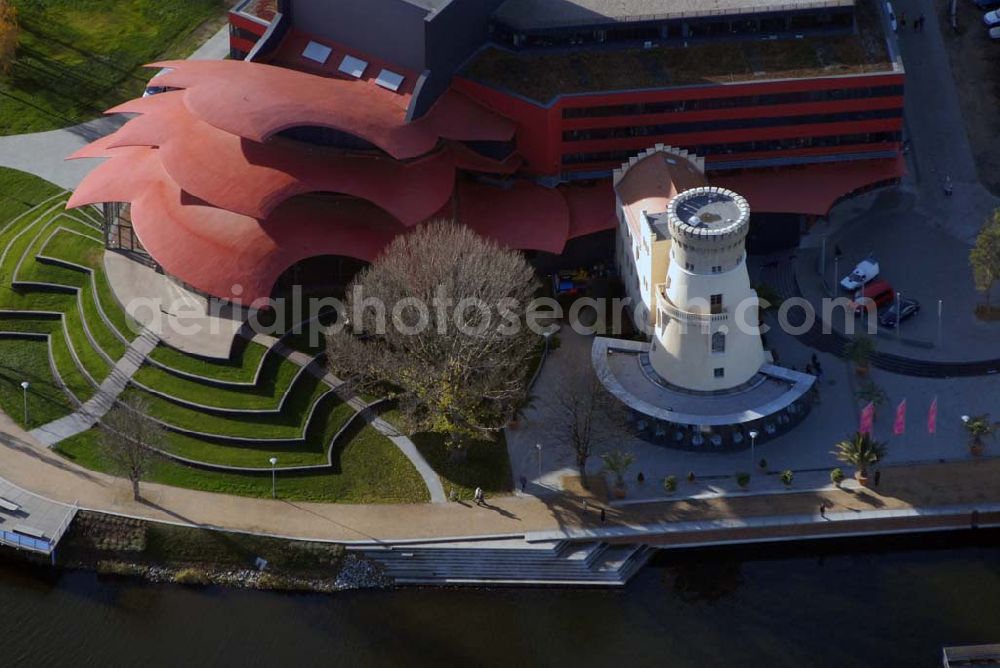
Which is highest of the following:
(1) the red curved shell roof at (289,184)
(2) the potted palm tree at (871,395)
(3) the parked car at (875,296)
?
(1) the red curved shell roof at (289,184)

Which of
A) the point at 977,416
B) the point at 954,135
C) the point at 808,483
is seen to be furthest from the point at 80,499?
the point at 954,135

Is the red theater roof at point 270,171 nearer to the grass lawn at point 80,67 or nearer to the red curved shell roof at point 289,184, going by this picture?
the red curved shell roof at point 289,184

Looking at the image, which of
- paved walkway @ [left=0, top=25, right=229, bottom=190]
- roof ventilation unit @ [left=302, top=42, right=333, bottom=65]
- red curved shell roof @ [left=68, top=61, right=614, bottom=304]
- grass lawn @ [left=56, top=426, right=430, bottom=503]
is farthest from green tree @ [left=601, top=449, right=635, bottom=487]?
paved walkway @ [left=0, top=25, right=229, bottom=190]

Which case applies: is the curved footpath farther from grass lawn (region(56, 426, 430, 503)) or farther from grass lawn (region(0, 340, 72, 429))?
grass lawn (region(0, 340, 72, 429))

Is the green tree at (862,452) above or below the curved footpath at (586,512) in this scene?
above

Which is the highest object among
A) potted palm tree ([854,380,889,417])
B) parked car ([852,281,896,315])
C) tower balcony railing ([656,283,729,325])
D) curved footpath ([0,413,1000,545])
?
parked car ([852,281,896,315])

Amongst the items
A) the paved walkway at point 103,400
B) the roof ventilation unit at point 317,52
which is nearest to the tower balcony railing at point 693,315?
the roof ventilation unit at point 317,52

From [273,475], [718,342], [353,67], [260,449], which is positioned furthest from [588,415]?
[353,67]
